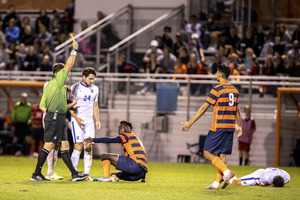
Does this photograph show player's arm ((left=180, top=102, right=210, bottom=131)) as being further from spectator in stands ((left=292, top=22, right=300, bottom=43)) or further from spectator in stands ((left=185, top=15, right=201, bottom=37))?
spectator in stands ((left=185, top=15, right=201, bottom=37))

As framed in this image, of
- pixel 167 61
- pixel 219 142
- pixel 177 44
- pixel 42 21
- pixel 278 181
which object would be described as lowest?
pixel 278 181

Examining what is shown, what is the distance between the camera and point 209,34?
2209 centimetres

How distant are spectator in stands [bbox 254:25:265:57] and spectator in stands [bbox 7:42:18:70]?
8790mm

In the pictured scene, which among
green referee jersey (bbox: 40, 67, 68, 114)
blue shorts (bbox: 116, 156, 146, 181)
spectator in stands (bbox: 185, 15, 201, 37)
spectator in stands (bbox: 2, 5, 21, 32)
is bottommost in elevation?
blue shorts (bbox: 116, 156, 146, 181)

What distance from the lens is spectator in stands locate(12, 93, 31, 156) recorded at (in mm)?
20155

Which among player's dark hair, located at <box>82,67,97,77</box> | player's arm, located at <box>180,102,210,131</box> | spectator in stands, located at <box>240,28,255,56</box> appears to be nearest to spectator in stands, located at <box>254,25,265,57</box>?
spectator in stands, located at <box>240,28,255,56</box>

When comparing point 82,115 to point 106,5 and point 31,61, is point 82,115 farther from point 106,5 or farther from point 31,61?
point 106,5

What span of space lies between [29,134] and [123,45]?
4.42 metres

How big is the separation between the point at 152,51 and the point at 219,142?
11070 mm

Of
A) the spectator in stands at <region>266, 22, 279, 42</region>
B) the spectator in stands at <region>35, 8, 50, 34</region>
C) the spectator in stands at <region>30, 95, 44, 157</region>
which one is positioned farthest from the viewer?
the spectator in stands at <region>35, 8, 50, 34</region>

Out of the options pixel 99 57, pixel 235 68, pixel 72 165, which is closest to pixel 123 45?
pixel 99 57

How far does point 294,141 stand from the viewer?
18.6 metres

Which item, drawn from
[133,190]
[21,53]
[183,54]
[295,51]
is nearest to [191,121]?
[133,190]

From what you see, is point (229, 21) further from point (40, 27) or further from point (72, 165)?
point (72, 165)
